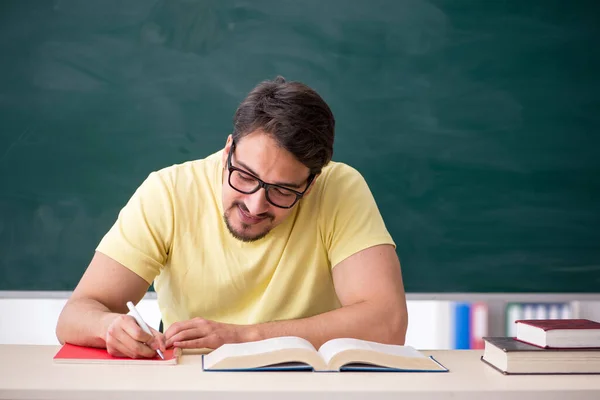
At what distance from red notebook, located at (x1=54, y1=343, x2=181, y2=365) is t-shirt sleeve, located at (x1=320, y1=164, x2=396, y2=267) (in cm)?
61

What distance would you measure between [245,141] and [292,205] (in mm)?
200

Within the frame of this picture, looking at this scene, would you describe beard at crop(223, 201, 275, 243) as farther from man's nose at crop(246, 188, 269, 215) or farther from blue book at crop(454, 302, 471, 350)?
blue book at crop(454, 302, 471, 350)

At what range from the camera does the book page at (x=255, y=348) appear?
3.93 ft

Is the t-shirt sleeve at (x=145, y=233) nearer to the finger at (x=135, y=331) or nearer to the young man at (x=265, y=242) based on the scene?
the young man at (x=265, y=242)

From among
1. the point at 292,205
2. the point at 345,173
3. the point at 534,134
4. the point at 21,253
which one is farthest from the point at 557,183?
the point at 21,253

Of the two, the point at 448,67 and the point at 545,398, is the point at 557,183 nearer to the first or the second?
the point at 448,67

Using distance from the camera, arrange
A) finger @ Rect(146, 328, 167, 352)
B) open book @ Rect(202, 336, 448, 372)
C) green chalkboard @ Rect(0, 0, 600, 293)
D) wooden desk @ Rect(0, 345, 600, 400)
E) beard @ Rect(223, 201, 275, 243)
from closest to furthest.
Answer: wooden desk @ Rect(0, 345, 600, 400), open book @ Rect(202, 336, 448, 372), finger @ Rect(146, 328, 167, 352), beard @ Rect(223, 201, 275, 243), green chalkboard @ Rect(0, 0, 600, 293)

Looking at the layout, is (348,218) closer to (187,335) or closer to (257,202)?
(257,202)

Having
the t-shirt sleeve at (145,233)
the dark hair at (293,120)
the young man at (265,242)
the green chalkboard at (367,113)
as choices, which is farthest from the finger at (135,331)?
the green chalkboard at (367,113)

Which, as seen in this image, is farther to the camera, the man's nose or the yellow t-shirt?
the yellow t-shirt

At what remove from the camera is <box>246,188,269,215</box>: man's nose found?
5.48 feet

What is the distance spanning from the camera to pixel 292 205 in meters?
1.72

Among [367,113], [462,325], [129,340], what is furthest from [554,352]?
[367,113]

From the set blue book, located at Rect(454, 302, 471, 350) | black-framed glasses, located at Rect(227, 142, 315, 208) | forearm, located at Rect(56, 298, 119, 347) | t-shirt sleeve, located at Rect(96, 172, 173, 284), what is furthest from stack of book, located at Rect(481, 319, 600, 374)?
blue book, located at Rect(454, 302, 471, 350)
